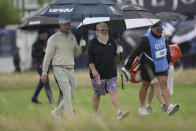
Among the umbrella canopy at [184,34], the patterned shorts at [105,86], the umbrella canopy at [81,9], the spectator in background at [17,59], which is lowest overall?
the spectator in background at [17,59]

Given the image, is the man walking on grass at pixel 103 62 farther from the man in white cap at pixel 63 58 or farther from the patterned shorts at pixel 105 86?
the man in white cap at pixel 63 58

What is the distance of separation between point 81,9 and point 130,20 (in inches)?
100

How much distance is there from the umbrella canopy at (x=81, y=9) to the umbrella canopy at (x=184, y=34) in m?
16.3

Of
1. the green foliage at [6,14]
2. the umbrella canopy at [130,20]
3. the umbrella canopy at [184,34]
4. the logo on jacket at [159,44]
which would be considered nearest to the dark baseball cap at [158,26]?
the umbrella canopy at [130,20]

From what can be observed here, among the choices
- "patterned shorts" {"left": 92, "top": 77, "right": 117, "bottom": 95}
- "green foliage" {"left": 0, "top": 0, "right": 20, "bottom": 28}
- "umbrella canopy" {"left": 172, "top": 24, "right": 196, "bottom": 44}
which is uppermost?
"patterned shorts" {"left": 92, "top": 77, "right": 117, "bottom": 95}

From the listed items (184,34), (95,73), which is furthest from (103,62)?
(184,34)

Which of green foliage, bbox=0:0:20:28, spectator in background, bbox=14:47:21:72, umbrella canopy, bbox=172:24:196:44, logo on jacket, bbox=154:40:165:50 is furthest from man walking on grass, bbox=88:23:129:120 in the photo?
green foliage, bbox=0:0:20:28

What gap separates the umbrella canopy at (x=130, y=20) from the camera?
444 inches

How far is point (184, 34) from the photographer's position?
2638 cm

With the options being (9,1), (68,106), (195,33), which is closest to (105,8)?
(68,106)

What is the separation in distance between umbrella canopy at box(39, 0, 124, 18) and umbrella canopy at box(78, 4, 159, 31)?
1149 millimetres

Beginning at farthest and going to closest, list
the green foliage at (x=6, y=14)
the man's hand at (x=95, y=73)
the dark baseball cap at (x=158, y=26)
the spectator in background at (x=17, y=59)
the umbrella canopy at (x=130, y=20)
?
the green foliage at (x=6, y=14) < the spectator in background at (x=17, y=59) < the umbrella canopy at (x=130, y=20) < the dark baseball cap at (x=158, y=26) < the man's hand at (x=95, y=73)

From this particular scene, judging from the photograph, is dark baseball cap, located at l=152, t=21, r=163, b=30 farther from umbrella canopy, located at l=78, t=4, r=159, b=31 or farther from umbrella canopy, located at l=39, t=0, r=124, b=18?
umbrella canopy, located at l=39, t=0, r=124, b=18

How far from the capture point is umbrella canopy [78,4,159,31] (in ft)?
37.0
